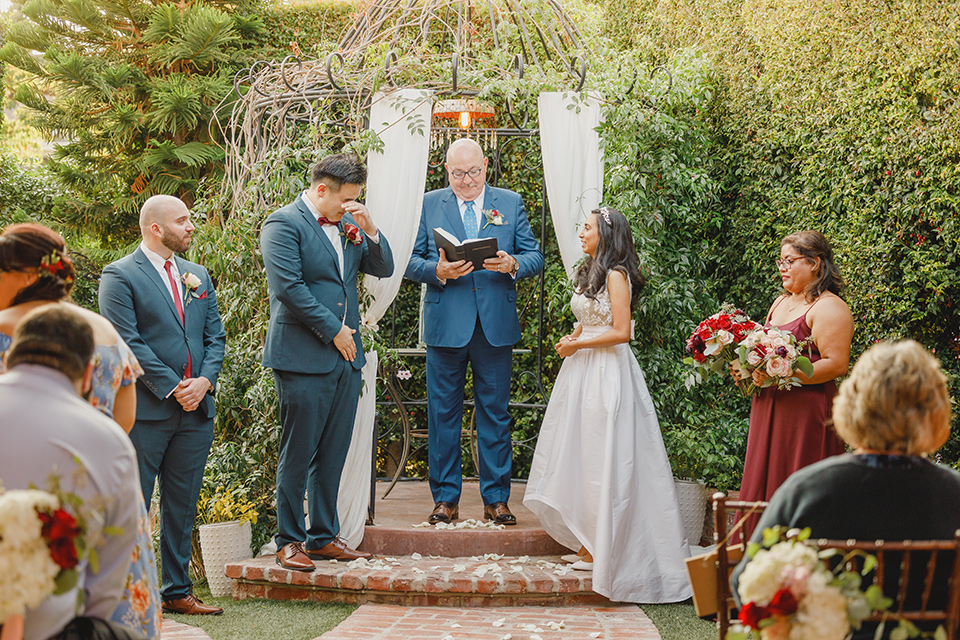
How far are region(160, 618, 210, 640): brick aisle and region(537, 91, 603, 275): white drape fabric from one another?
109 inches

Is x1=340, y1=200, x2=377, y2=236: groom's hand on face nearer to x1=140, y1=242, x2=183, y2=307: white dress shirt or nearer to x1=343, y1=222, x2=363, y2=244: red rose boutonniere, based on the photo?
x1=343, y1=222, x2=363, y2=244: red rose boutonniere

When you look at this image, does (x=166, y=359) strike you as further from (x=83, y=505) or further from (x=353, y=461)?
(x=83, y=505)

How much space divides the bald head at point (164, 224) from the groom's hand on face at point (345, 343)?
83 centimetres

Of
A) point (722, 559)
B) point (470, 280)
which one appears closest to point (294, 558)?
point (470, 280)

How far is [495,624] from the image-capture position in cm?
387

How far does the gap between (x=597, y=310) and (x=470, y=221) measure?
39.6 inches

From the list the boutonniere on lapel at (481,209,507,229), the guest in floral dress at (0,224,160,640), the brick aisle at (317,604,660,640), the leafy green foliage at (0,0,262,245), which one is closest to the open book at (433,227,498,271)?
the boutonniere on lapel at (481,209,507,229)

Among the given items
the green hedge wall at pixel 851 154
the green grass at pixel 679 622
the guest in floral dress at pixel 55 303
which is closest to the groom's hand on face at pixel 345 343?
the guest in floral dress at pixel 55 303

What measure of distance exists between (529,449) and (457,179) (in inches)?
109

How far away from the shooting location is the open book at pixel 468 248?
185 inches

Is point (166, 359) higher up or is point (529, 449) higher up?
point (166, 359)

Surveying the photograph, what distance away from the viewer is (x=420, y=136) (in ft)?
16.2

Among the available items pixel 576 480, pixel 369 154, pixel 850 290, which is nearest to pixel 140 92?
pixel 369 154

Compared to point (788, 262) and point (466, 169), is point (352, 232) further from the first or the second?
point (788, 262)
